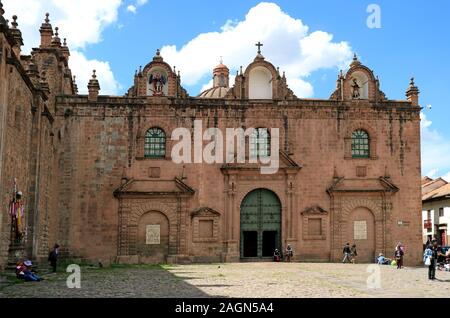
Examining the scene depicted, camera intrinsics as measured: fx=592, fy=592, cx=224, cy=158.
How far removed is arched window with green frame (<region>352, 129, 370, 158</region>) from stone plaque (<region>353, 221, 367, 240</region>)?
3.78 meters

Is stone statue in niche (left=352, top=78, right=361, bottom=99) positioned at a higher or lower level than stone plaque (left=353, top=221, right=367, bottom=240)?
higher

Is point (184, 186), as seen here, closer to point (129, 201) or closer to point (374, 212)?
point (129, 201)

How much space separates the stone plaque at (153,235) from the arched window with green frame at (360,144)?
11.5 meters

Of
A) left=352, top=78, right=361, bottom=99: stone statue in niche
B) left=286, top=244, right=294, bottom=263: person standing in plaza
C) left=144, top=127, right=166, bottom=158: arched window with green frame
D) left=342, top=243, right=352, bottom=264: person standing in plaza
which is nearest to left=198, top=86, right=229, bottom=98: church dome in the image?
left=144, top=127, right=166, bottom=158: arched window with green frame

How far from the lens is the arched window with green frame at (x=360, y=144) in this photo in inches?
1297

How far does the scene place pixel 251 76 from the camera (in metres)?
32.9

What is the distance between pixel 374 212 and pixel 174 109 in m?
12.3

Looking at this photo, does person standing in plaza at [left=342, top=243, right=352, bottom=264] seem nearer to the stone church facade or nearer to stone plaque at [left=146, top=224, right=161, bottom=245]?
the stone church facade

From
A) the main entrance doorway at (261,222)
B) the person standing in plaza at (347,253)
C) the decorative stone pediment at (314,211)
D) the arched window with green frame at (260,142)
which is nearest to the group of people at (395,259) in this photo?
the person standing in plaza at (347,253)

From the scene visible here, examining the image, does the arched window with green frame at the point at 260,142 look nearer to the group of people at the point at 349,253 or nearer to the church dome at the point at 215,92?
the group of people at the point at 349,253

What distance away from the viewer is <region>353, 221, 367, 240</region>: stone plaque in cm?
3222

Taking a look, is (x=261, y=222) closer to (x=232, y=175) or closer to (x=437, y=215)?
(x=232, y=175)
